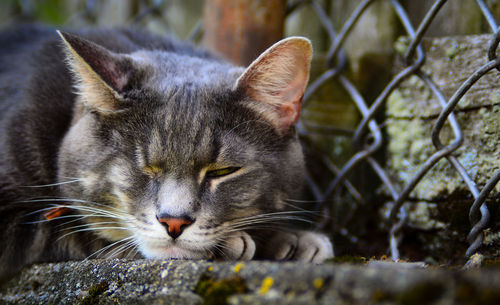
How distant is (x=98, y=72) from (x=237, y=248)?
2.07 ft

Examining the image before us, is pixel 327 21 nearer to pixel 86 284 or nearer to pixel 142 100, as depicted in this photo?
pixel 142 100

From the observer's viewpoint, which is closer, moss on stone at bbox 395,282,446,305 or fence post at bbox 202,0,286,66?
moss on stone at bbox 395,282,446,305

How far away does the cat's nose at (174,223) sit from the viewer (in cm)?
107

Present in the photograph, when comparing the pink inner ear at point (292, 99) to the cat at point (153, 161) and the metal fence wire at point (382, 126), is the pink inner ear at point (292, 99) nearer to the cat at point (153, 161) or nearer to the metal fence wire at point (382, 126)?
the cat at point (153, 161)

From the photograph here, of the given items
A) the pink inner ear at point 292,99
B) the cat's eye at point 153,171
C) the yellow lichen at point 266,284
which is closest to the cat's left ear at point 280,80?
the pink inner ear at point 292,99

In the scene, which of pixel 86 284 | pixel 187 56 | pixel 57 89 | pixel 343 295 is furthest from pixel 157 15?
pixel 343 295

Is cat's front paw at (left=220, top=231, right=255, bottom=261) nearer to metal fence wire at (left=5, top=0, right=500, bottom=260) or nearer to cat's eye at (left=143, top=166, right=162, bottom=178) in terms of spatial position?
cat's eye at (left=143, top=166, right=162, bottom=178)

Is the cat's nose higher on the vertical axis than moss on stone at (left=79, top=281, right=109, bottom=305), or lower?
higher

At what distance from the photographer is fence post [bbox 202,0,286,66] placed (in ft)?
5.98

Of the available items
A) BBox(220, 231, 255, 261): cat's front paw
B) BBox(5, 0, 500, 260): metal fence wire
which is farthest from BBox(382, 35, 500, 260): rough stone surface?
BBox(220, 231, 255, 261): cat's front paw

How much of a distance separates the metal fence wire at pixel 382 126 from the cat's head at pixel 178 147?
0.31m

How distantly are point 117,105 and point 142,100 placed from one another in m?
0.08

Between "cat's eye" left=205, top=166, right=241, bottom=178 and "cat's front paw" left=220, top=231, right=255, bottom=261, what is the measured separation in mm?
176

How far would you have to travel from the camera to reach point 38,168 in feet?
4.48
